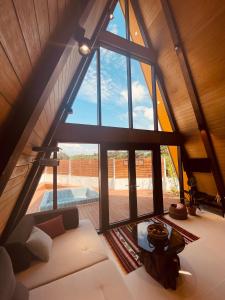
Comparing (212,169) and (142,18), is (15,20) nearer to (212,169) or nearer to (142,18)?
(142,18)

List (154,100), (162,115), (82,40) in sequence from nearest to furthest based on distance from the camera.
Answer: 1. (82,40)
2. (154,100)
3. (162,115)

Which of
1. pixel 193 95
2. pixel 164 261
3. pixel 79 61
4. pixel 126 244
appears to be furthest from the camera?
pixel 193 95

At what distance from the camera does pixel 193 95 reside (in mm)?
3416

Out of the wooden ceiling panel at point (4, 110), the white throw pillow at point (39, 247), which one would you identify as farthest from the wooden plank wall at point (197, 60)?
the white throw pillow at point (39, 247)

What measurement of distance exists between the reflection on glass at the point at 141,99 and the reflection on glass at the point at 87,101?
3.66ft

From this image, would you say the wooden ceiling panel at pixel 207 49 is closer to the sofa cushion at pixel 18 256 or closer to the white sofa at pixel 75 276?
the white sofa at pixel 75 276

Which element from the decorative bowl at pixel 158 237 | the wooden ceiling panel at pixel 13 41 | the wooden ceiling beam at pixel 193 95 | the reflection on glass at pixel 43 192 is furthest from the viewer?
the reflection on glass at pixel 43 192

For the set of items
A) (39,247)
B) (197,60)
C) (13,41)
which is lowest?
(39,247)

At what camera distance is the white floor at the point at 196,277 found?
1898mm

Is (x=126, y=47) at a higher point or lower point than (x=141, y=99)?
higher

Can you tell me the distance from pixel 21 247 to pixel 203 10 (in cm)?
454

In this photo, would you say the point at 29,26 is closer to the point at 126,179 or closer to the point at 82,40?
the point at 82,40

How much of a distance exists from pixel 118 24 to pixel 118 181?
4.23m

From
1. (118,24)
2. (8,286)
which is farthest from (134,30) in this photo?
(8,286)
